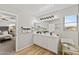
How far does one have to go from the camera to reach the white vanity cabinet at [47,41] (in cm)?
124

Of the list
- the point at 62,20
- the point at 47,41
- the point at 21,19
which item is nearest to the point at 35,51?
the point at 47,41

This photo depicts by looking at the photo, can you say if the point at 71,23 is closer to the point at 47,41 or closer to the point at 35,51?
the point at 47,41

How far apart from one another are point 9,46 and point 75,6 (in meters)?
1.34

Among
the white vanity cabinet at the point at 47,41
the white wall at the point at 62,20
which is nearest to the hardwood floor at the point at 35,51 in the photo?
the white vanity cabinet at the point at 47,41

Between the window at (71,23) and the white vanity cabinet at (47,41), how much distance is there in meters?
0.30

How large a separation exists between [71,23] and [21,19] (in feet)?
2.91

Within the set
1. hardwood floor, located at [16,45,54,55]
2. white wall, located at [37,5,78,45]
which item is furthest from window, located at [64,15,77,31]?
hardwood floor, located at [16,45,54,55]

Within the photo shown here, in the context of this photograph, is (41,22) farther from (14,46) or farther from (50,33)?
(14,46)

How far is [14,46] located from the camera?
1220 millimetres

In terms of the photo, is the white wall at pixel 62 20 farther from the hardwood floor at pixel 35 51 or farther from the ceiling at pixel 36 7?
the hardwood floor at pixel 35 51

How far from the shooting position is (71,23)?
4.03 ft

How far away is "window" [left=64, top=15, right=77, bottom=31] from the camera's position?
1.20 metres

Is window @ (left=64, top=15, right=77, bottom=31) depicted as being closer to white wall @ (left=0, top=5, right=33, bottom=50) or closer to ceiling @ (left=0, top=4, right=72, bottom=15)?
ceiling @ (left=0, top=4, right=72, bottom=15)

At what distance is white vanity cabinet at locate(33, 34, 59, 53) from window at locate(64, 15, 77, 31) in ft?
0.97
